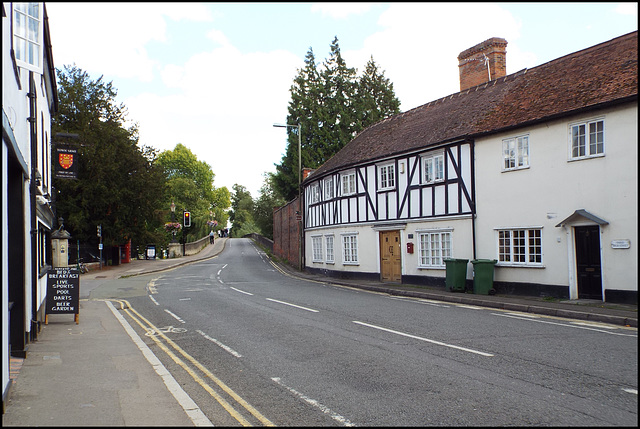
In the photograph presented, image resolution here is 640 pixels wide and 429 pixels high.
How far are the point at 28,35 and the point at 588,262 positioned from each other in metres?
15.2

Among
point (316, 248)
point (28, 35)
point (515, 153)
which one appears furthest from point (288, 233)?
point (28, 35)

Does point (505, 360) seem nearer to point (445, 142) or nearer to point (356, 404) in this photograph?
point (356, 404)

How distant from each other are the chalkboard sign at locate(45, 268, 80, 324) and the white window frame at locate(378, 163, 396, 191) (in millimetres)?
14841

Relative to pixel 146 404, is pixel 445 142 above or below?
above

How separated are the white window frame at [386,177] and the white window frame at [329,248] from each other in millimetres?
5856

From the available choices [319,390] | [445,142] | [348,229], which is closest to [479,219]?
[445,142]

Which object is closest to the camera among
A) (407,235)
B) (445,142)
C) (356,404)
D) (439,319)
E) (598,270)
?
(356,404)

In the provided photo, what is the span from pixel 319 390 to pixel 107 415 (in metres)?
2.45

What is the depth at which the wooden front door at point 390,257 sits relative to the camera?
23.2 meters

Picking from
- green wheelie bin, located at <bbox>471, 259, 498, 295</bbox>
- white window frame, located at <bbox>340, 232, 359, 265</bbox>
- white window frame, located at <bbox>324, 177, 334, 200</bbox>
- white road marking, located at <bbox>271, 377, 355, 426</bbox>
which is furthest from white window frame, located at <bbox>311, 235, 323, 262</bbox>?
white road marking, located at <bbox>271, 377, 355, 426</bbox>

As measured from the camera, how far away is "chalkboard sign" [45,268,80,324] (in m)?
12.1

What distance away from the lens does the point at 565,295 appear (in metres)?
15.5

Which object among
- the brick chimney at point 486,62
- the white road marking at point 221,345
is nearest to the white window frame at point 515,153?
the brick chimney at point 486,62

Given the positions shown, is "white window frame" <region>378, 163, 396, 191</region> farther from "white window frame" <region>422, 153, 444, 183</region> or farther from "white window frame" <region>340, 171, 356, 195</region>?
"white window frame" <region>340, 171, 356, 195</region>
